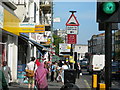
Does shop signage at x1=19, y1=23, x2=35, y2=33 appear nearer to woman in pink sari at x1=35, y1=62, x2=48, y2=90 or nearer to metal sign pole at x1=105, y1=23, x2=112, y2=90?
woman in pink sari at x1=35, y1=62, x2=48, y2=90

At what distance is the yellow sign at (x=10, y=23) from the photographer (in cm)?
1644

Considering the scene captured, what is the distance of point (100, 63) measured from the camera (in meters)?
39.8

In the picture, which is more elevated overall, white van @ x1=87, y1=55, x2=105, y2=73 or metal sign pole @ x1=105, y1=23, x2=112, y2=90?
metal sign pole @ x1=105, y1=23, x2=112, y2=90

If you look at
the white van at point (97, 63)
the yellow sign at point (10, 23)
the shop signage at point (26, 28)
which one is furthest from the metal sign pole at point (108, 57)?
the white van at point (97, 63)

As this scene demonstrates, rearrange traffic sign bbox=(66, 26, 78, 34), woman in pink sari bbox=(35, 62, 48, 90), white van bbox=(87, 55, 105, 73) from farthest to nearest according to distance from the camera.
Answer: white van bbox=(87, 55, 105, 73)
traffic sign bbox=(66, 26, 78, 34)
woman in pink sari bbox=(35, 62, 48, 90)

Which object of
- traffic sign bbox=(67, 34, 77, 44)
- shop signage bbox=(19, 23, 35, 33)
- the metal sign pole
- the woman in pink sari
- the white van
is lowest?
the white van

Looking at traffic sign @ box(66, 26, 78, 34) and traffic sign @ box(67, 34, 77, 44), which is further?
traffic sign @ box(66, 26, 78, 34)

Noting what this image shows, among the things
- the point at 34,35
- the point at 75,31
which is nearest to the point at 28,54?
the point at 34,35

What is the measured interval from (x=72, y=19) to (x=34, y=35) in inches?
628

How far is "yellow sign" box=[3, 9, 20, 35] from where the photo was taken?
16.4 m

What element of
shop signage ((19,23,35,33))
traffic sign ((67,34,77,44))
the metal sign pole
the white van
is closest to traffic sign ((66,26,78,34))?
traffic sign ((67,34,77,44))

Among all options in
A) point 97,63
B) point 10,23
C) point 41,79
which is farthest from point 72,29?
point 97,63

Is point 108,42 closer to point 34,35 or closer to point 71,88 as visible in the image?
point 71,88

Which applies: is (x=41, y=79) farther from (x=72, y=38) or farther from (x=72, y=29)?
(x=72, y=29)
